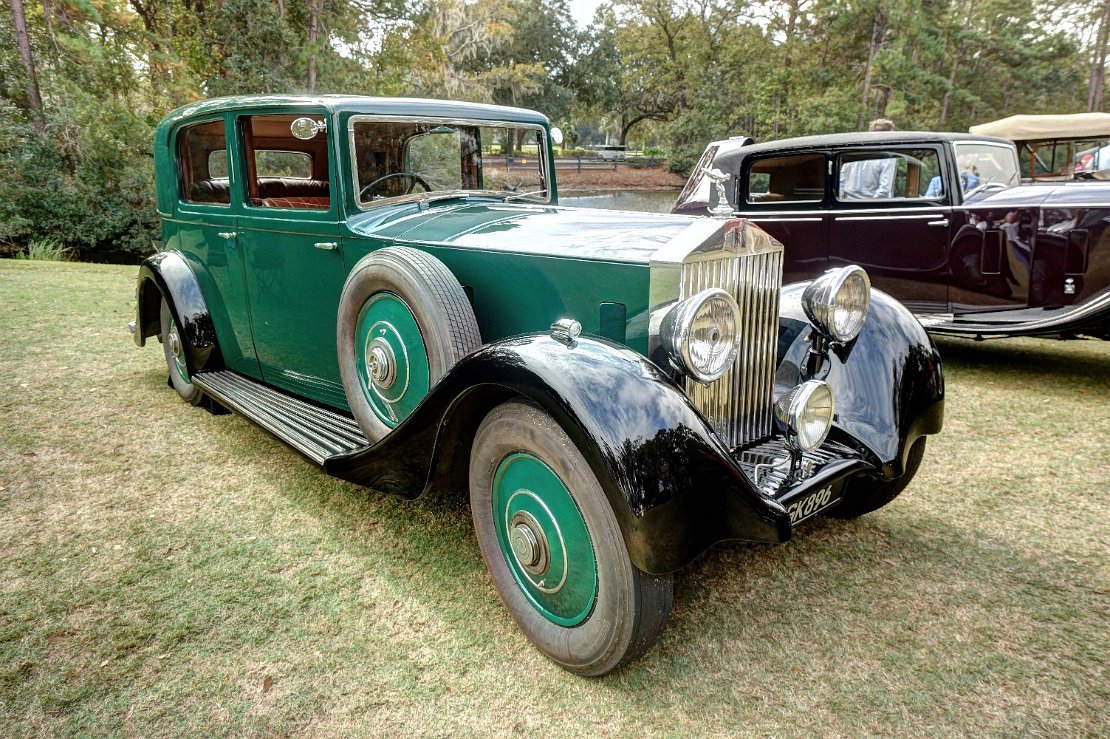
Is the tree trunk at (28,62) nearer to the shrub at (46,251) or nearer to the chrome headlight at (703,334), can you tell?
the shrub at (46,251)

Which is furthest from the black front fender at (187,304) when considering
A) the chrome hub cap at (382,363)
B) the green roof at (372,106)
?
the chrome hub cap at (382,363)

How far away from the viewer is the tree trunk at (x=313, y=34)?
15742mm

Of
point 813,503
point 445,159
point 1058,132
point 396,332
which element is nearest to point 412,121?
point 445,159

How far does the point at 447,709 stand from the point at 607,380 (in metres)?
1.05

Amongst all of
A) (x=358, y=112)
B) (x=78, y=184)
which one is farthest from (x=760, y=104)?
(x=358, y=112)

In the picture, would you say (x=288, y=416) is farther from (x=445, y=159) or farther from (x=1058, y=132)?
(x=1058, y=132)

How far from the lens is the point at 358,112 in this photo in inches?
123

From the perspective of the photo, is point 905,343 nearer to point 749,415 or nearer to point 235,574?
point 749,415

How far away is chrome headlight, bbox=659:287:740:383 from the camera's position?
208 cm

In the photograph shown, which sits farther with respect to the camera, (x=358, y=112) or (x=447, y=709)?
(x=358, y=112)

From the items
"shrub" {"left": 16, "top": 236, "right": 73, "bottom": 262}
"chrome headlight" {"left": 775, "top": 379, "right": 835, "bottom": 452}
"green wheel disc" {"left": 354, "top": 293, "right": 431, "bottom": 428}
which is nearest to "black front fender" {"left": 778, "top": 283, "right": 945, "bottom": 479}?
"chrome headlight" {"left": 775, "top": 379, "right": 835, "bottom": 452}

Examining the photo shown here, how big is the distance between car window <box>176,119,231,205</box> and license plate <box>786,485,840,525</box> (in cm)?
344

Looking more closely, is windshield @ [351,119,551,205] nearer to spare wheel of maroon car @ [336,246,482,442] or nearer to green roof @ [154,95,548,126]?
green roof @ [154,95,548,126]

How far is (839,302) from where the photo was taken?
256cm
